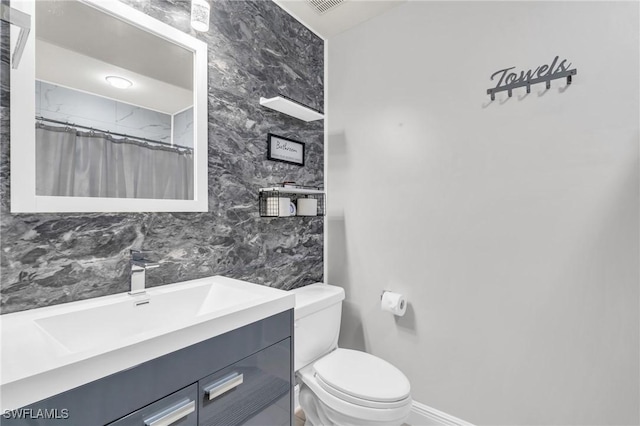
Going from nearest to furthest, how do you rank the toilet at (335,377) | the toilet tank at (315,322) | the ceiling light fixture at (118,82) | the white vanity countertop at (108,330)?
the white vanity countertop at (108,330) < the ceiling light fixture at (118,82) < the toilet at (335,377) < the toilet tank at (315,322)

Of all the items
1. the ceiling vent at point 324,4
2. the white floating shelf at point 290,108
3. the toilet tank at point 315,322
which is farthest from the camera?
the ceiling vent at point 324,4

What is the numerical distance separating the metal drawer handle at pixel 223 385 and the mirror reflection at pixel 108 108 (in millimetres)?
764

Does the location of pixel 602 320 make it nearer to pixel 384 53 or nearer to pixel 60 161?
pixel 384 53

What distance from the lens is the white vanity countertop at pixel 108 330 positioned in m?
0.61

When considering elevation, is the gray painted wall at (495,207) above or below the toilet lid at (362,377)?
above

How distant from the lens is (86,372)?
0.65 meters

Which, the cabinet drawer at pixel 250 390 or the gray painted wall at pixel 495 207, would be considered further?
the gray painted wall at pixel 495 207

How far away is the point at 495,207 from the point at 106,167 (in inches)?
66.7

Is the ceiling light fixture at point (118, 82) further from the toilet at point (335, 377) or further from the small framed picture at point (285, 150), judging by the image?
the toilet at point (335, 377)

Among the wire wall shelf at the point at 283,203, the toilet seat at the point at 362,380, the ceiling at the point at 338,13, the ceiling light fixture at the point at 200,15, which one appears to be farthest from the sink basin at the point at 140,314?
the ceiling at the point at 338,13

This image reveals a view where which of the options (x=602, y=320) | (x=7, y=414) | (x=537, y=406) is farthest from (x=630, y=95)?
(x=7, y=414)

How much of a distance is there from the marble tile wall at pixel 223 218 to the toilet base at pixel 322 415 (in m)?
0.58

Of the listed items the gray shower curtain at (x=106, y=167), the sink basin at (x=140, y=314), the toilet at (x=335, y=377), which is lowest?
the toilet at (x=335, y=377)

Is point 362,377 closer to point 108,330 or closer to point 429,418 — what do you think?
point 429,418
